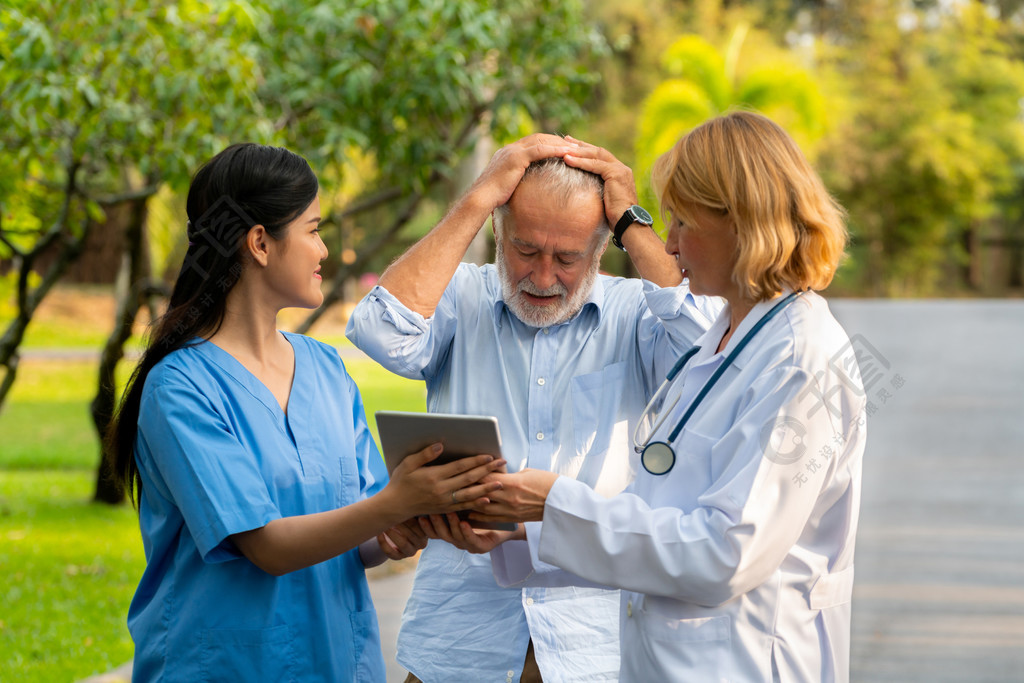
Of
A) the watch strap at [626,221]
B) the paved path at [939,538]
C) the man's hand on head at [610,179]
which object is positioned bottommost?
the paved path at [939,538]

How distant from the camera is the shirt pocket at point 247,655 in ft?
7.03

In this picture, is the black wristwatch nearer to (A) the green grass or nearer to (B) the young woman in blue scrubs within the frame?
(B) the young woman in blue scrubs

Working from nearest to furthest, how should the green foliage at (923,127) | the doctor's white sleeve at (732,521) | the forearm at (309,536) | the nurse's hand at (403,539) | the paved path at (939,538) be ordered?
the doctor's white sleeve at (732,521)
the forearm at (309,536)
the nurse's hand at (403,539)
the paved path at (939,538)
the green foliage at (923,127)

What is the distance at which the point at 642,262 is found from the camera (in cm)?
265

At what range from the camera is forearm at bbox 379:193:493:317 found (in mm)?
2588

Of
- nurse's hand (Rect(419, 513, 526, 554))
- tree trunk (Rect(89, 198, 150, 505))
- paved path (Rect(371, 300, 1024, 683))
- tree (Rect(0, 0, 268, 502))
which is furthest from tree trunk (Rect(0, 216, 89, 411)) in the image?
nurse's hand (Rect(419, 513, 526, 554))

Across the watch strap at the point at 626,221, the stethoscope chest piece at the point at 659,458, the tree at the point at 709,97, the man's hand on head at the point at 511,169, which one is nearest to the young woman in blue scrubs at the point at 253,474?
the stethoscope chest piece at the point at 659,458

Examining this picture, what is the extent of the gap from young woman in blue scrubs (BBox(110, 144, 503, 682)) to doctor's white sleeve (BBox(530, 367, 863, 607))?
0.37m

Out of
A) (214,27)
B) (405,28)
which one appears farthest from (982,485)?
(214,27)

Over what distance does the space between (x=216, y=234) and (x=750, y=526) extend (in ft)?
4.43

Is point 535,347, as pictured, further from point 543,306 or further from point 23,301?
point 23,301

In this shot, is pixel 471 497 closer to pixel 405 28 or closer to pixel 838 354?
pixel 838 354

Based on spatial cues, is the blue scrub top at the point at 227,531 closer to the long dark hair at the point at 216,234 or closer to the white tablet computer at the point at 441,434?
the long dark hair at the point at 216,234

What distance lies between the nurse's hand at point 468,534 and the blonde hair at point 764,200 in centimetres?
77
